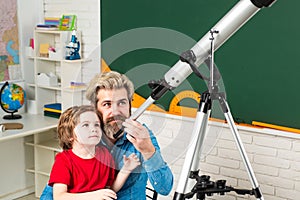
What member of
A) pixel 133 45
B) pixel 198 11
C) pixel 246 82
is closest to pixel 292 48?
pixel 246 82

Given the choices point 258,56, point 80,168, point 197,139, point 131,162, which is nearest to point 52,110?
point 258,56

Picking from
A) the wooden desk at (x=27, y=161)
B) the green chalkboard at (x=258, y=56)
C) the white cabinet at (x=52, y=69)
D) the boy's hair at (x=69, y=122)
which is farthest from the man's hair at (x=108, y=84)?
the wooden desk at (x=27, y=161)

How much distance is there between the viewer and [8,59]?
3.44 m

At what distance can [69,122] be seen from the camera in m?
1.54

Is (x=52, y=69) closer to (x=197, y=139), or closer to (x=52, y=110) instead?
(x=52, y=110)

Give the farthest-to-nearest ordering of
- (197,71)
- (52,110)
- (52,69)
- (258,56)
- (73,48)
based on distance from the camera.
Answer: (52,69), (52,110), (73,48), (258,56), (197,71)

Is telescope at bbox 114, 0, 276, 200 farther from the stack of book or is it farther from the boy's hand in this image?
the stack of book

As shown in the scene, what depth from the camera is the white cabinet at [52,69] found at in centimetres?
329

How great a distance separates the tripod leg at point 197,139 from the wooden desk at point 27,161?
1.95 metres

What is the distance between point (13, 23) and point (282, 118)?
2.18 meters

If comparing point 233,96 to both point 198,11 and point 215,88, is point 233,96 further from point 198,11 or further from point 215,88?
point 215,88

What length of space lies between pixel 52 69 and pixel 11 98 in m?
0.46

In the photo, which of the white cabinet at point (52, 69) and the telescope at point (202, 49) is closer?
the telescope at point (202, 49)

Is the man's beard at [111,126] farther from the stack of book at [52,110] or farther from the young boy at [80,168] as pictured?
the stack of book at [52,110]
